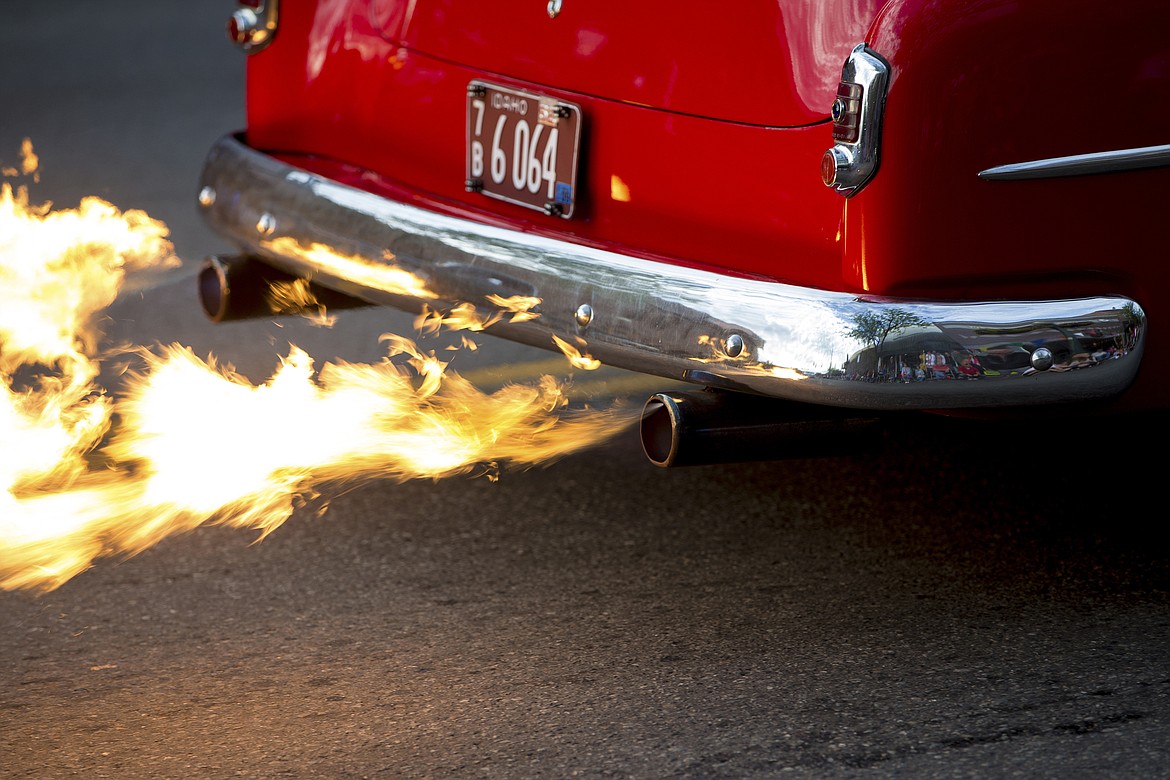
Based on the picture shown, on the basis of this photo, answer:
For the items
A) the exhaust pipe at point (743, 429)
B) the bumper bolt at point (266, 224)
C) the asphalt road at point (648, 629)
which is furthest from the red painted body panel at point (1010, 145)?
the bumper bolt at point (266, 224)

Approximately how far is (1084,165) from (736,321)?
708 mm

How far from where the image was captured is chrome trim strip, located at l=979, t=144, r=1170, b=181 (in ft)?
8.40

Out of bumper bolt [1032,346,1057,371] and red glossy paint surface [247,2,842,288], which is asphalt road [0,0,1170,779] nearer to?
bumper bolt [1032,346,1057,371]

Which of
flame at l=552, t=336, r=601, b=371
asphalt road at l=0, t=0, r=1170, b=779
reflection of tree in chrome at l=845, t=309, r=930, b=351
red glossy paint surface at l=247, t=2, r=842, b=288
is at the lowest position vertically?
asphalt road at l=0, t=0, r=1170, b=779

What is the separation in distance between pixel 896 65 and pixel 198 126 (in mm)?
6362

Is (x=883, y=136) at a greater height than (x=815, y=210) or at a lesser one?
greater

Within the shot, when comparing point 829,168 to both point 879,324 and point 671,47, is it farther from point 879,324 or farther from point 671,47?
point 671,47

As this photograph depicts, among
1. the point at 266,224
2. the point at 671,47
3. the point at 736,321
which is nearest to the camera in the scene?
the point at 736,321

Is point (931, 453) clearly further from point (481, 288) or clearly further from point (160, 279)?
point (160, 279)

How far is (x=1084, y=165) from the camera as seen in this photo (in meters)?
2.59

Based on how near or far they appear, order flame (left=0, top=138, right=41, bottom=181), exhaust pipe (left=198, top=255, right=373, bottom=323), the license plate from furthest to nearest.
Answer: flame (left=0, top=138, right=41, bottom=181), exhaust pipe (left=198, top=255, right=373, bottom=323), the license plate

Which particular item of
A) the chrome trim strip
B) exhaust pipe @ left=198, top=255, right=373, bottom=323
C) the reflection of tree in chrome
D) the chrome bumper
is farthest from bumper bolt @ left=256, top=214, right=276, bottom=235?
the chrome trim strip

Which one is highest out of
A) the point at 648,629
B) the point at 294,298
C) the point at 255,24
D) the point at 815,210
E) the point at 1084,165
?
the point at 255,24

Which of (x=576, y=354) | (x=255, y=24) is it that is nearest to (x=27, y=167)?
(x=255, y=24)
